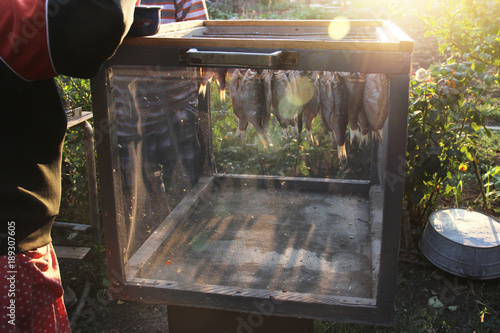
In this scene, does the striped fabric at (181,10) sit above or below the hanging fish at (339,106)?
above

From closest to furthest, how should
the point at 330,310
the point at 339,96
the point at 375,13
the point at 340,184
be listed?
the point at 330,310 → the point at 339,96 → the point at 340,184 → the point at 375,13

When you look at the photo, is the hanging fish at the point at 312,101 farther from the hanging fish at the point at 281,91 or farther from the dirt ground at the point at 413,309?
the dirt ground at the point at 413,309

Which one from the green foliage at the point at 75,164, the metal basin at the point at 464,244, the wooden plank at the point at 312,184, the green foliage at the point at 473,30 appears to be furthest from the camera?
the green foliage at the point at 473,30

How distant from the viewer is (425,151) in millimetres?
4191

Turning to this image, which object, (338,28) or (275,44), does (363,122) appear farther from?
(338,28)

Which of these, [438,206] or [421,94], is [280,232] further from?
[438,206]

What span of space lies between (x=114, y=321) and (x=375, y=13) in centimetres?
1115

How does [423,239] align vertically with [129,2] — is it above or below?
below

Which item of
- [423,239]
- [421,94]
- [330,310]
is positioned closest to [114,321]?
[330,310]

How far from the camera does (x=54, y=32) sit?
1464 millimetres

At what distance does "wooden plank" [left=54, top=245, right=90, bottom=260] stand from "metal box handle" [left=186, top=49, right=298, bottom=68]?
2.20 meters

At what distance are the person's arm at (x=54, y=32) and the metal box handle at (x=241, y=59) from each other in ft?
1.96

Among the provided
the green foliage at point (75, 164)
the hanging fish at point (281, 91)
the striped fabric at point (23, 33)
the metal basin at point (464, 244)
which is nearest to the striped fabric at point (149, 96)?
the hanging fish at point (281, 91)

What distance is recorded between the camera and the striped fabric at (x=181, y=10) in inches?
163
